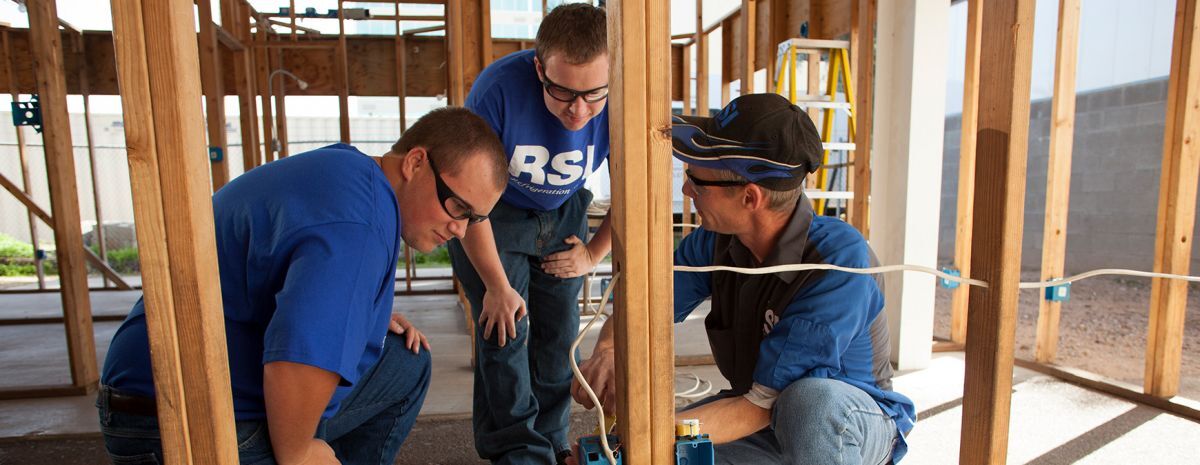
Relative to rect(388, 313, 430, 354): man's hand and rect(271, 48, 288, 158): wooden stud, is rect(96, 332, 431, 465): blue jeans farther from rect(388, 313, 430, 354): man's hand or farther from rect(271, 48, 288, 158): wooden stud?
rect(271, 48, 288, 158): wooden stud

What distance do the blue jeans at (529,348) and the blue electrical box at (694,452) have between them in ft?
3.27

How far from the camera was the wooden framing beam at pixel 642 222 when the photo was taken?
0.74 m

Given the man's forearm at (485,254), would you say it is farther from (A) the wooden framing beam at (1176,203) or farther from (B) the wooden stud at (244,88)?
(B) the wooden stud at (244,88)

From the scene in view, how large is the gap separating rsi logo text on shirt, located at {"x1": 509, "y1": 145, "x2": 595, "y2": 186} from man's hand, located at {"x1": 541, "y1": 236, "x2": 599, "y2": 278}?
0.22 metres

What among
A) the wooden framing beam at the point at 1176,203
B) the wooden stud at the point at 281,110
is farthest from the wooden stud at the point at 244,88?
the wooden framing beam at the point at 1176,203

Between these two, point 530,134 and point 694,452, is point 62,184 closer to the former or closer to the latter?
point 530,134

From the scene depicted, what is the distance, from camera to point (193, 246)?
67 centimetres

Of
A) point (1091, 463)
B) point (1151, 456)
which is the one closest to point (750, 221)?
point (1091, 463)

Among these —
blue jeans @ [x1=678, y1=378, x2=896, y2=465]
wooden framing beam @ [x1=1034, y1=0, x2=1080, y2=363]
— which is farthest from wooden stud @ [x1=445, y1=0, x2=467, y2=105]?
wooden framing beam @ [x1=1034, y1=0, x2=1080, y2=363]

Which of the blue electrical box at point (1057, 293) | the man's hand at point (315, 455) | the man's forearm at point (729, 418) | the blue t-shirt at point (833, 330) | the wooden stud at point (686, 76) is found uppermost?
the wooden stud at point (686, 76)

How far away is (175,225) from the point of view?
2.17ft

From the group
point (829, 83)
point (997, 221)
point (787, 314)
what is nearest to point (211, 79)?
point (829, 83)

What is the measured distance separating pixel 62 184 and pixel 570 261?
238 cm

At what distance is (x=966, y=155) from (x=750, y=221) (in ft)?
8.83
